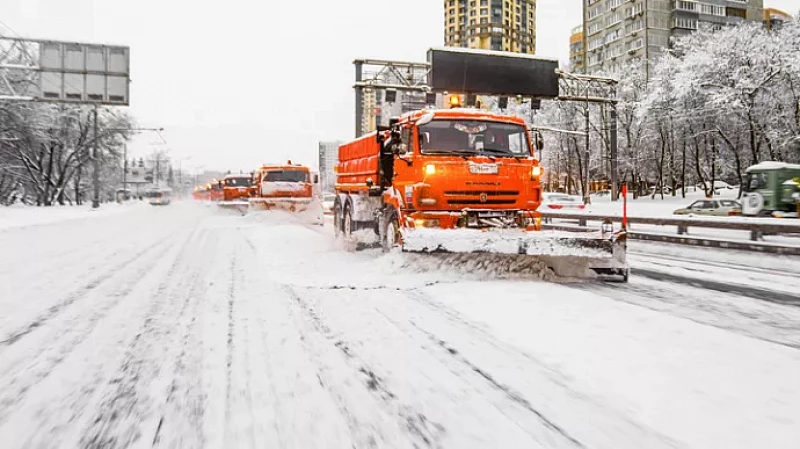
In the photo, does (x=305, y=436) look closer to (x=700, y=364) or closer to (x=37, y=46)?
(x=700, y=364)

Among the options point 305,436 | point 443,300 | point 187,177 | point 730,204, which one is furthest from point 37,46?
point 187,177

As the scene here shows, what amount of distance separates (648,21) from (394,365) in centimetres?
8361

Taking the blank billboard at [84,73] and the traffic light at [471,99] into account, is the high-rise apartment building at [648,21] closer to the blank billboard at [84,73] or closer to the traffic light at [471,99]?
the traffic light at [471,99]

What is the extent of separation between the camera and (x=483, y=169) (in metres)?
8.40

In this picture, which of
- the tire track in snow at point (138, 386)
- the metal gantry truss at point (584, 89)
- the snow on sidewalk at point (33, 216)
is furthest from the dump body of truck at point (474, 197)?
the metal gantry truss at point (584, 89)

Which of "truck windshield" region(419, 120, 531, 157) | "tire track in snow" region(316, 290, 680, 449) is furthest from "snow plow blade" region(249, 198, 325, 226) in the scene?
"tire track in snow" region(316, 290, 680, 449)

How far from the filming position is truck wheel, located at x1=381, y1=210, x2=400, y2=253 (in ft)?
29.0

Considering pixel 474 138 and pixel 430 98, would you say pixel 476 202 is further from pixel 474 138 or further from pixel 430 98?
pixel 430 98

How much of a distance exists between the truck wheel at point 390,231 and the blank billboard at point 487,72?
547 inches

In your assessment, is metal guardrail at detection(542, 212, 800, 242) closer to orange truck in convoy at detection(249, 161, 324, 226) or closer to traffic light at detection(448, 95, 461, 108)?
traffic light at detection(448, 95, 461, 108)

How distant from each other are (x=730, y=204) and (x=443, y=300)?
26.0m

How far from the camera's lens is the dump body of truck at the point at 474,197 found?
24.5ft

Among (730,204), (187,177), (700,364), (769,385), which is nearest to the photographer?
(769,385)

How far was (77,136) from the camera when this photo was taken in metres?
43.8
